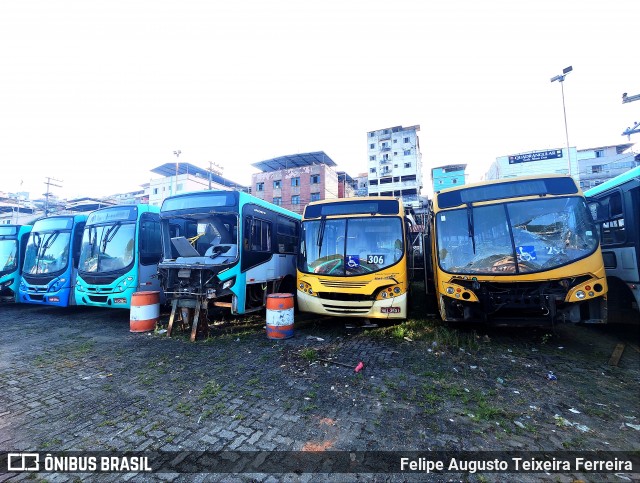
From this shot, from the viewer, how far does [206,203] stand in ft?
23.2

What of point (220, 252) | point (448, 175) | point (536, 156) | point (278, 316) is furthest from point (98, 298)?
point (448, 175)

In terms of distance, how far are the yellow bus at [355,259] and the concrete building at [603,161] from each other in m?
49.4

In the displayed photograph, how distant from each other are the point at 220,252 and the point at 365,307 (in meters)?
3.90

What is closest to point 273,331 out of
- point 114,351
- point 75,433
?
point 114,351

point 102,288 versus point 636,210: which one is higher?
point 636,210

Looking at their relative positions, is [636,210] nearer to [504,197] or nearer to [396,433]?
[504,197]

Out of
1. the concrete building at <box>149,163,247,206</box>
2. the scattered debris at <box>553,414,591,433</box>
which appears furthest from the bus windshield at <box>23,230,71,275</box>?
the concrete building at <box>149,163,247,206</box>

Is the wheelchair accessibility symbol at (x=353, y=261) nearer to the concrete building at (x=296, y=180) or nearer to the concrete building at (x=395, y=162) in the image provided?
the concrete building at (x=296, y=180)

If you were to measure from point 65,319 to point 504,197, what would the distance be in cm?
1245

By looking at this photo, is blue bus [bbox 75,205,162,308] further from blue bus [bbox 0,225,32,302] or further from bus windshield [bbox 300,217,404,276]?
bus windshield [bbox 300,217,404,276]

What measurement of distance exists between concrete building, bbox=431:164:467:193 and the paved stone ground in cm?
4929

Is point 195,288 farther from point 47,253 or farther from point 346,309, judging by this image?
point 47,253

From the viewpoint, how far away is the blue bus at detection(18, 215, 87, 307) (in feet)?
28.7

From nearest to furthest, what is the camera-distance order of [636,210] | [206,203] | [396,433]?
[396,433] → [636,210] → [206,203]
